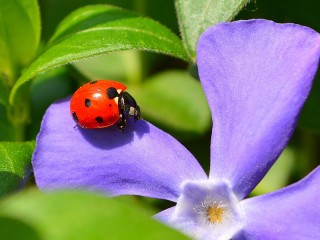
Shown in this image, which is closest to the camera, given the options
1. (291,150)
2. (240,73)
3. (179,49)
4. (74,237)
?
(74,237)

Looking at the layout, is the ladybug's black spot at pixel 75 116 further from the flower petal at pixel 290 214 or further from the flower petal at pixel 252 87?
the flower petal at pixel 290 214

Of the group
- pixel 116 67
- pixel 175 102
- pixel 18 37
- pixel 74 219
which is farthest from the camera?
pixel 116 67

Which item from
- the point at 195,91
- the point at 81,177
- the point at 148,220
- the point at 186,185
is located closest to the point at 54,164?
the point at 81,177

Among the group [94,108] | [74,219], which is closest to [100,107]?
[94,108]

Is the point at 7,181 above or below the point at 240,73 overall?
below

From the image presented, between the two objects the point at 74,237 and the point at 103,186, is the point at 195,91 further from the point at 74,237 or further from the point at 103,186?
the point at 74,237

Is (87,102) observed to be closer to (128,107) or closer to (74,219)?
(128,107)
